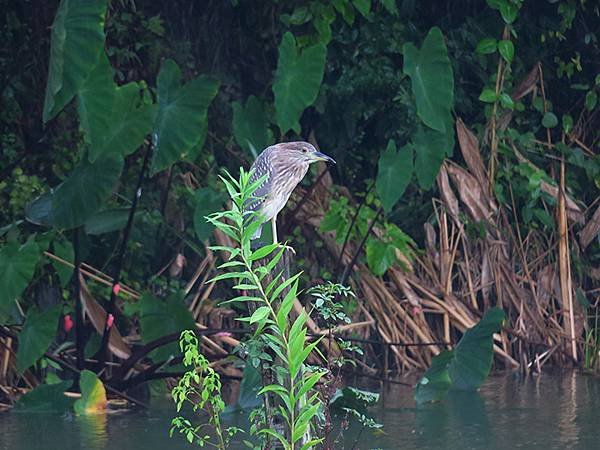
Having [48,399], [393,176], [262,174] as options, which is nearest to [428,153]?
[393,176]

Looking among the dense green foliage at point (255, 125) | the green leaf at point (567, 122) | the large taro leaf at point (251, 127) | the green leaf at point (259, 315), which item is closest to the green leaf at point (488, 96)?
the dense green foliage at point (255, 125)

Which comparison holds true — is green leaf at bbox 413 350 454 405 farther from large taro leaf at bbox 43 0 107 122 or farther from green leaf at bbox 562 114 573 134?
green leaf at bbox 562 114 573 134

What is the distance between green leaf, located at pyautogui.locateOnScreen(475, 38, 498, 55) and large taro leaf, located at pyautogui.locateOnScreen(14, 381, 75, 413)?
3.02 meters

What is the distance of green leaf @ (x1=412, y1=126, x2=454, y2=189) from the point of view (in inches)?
246

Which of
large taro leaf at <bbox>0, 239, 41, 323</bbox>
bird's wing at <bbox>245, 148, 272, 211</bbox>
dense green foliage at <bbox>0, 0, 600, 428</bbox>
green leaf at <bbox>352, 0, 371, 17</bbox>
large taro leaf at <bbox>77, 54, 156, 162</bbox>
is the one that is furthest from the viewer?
green leaf at <bbox>352, 0, 371, 17</bbox>

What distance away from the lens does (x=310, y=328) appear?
262 inches

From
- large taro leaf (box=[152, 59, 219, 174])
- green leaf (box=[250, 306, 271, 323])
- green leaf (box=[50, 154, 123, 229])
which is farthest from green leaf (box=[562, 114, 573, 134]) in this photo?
green leaf (box=[250, 306, 271, 323])

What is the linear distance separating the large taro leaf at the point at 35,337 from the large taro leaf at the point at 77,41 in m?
0.91

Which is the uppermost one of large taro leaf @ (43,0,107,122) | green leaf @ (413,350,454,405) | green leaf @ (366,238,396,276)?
large taro leaf @ (43,0,107,122)

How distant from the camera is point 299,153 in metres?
5.04

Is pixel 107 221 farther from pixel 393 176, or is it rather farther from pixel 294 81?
pixel 393 176

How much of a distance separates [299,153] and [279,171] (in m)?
0.17

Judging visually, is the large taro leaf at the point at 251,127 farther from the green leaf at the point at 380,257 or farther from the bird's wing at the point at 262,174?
the bird's wing at the point at 262,174

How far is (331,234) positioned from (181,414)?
1.64 meters
